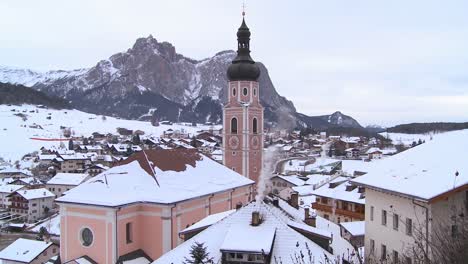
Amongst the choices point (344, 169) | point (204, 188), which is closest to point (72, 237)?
point (204, 188)

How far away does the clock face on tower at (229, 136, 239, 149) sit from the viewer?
3959 cm

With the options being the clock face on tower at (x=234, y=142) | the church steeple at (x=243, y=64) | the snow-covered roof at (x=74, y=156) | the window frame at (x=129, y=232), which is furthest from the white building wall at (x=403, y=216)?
the snow-covered roof at (x=74, y=156)

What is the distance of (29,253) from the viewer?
34469 mm

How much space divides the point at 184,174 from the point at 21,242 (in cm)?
1883

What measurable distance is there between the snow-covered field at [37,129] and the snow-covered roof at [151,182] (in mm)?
94783

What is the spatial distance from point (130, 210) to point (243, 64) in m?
21.4

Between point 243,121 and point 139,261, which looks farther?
point 243,121

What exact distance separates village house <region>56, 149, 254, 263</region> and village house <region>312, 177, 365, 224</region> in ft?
50.5

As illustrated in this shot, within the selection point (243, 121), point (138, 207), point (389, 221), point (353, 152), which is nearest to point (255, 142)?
point (243, 121)

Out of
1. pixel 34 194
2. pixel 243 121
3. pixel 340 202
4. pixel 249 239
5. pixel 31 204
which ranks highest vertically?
pixel 243 121

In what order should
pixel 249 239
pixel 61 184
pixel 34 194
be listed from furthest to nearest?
pixel 61 184
pixel 34 194
pixel 249 239

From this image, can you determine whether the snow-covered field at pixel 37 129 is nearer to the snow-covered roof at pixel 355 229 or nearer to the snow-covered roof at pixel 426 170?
the snow-covered roof at pixel 355 229

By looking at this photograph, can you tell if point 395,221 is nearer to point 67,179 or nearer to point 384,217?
point 384,217

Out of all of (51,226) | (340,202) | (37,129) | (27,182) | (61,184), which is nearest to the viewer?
(340,202)
